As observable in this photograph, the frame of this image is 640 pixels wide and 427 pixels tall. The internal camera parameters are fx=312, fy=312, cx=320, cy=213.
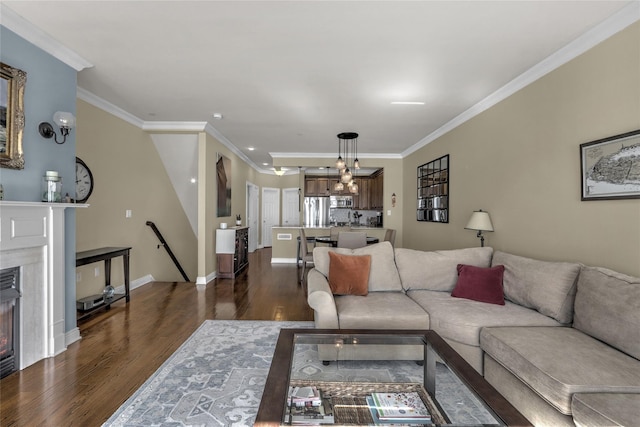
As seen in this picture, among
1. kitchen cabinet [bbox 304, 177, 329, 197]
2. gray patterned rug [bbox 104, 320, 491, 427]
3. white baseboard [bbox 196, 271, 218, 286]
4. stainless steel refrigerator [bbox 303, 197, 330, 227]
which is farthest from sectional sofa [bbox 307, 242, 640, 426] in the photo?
stainless steel refrigerator [bbox 303, 197, 330, 227]

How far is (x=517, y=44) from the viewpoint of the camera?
2.59m

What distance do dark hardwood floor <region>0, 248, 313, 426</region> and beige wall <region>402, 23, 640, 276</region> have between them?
257 cm

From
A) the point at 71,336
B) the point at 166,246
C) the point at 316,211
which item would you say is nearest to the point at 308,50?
the point at 71,336

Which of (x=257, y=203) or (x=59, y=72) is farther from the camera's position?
(x=257, y=203)

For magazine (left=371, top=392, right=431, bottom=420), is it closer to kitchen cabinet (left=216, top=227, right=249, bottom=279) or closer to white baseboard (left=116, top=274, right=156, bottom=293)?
white baseboard (left=116, top=274, right=156, bottom=293)

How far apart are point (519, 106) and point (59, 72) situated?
175 inches

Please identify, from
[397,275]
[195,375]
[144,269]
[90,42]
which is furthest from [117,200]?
[397,275]

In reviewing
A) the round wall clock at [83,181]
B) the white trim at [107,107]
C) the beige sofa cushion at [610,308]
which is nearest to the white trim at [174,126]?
the white trim at [107,107]

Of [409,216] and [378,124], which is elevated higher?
[378,124]

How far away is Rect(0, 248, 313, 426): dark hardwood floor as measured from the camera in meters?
1.99

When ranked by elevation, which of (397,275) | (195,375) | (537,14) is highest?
(537,14)

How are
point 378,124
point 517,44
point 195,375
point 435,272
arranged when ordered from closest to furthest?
point 195,375 → point 517,44 → point 435,272 → point 378,124

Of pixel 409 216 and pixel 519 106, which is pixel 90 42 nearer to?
pixel 519 106

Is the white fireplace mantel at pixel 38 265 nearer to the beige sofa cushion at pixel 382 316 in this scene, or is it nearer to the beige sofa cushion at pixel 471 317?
the beige sofa cushion at pixel 382 316
